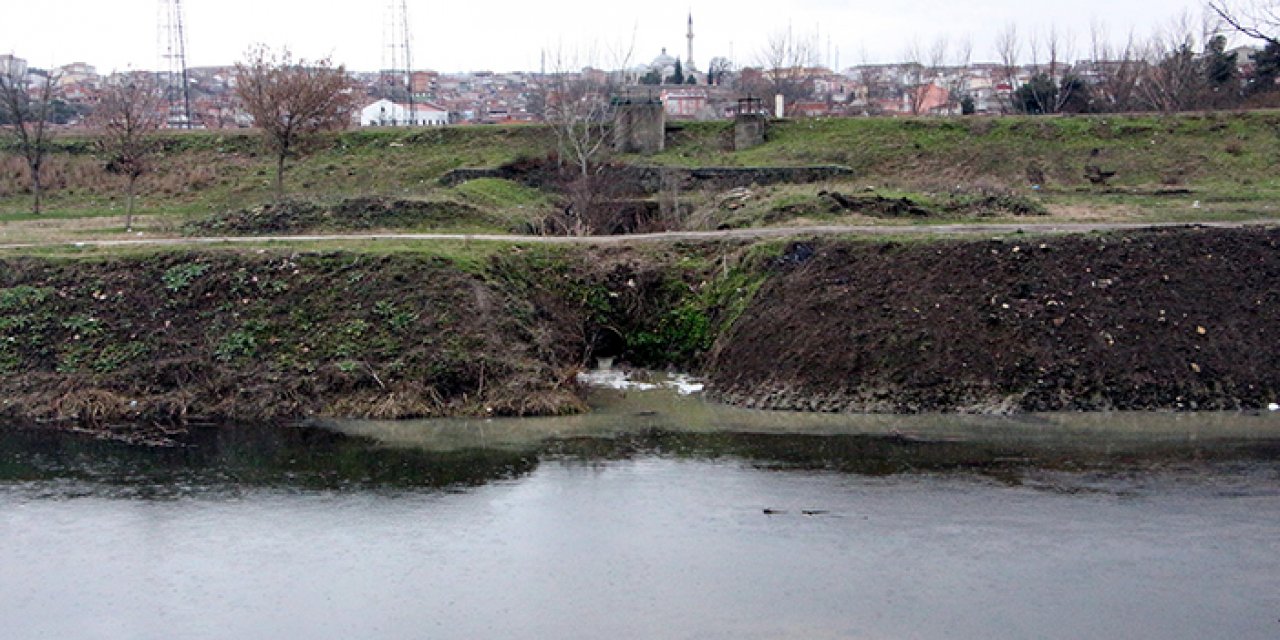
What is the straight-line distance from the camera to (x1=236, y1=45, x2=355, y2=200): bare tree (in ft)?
115

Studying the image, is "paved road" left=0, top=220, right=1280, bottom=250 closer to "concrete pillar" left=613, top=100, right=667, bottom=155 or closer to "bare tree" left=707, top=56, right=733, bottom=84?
"concrete pillar" left=613, top=100, right=667, bottom=155

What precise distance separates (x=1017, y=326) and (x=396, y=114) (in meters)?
61.4

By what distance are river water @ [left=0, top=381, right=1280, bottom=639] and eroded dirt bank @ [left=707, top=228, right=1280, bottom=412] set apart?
0.77 m

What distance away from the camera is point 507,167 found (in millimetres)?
40656

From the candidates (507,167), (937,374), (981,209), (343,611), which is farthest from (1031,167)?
(343,611)

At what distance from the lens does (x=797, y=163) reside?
135ft

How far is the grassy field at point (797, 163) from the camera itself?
2986 cm

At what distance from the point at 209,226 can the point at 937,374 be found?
17.9m

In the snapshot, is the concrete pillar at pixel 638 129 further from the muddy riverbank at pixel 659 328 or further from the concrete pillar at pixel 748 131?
the muddy riverbank at pixel 659 328

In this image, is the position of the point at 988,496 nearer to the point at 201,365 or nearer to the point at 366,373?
the point at 366,373

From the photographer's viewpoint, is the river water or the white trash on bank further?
the white trash on bank

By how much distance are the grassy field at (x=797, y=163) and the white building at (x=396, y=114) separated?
1757cm

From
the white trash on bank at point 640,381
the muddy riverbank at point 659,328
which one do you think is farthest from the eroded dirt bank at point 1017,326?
the white trash on bank at point 640,381

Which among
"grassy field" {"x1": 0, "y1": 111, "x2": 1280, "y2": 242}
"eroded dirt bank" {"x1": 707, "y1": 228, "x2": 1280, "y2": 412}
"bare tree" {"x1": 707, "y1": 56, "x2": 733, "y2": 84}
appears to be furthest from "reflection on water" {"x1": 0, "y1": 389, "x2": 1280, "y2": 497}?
"bare tree" {"x1": 707, "y1": 56, "x2": 733, "y2": 84}
